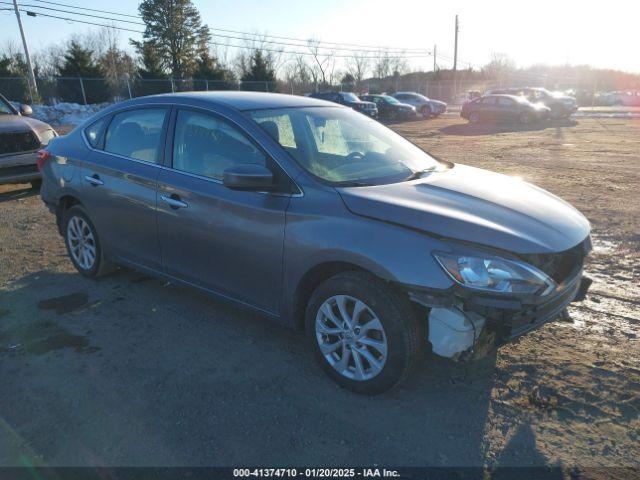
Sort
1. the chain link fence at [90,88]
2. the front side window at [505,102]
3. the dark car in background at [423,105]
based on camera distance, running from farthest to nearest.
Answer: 1. the chain link fence at [90,88]
2. the dark car in background at [423,105]
3. the front side window at [505,102]

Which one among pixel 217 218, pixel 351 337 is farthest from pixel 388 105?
pixel 351 337

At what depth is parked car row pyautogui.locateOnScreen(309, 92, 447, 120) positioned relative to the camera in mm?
26969

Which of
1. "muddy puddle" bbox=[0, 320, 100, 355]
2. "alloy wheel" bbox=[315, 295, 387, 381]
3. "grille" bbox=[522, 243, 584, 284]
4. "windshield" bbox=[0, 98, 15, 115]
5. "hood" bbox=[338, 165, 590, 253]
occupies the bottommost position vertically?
"muddy puddle" bbox=[0, 320, 100, 355]

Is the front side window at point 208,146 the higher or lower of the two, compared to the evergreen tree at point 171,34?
lower

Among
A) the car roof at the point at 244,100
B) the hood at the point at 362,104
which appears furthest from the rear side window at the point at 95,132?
the hood at the point at 362,104

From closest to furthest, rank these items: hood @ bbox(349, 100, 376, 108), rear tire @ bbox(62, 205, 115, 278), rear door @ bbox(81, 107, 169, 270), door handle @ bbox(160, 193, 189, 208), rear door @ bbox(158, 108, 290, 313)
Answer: rear door @ bbox(158, 108, 290, 313) → door handle @ bbox(160, 193, 189, 208) → rear door @ bbox(81, 107, 169, 270) → rear tire @ bbox(62, 205, 115, 278) → hood @ bbox(349, 100, 376, 108)

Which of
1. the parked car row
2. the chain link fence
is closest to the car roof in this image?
the parked car row

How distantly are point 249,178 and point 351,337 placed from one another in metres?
1.17

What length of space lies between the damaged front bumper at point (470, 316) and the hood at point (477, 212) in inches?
11.5

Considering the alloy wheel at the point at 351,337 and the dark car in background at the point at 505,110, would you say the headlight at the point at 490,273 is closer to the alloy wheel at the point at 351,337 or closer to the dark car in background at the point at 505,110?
the alloy wheel at the point at 351,337

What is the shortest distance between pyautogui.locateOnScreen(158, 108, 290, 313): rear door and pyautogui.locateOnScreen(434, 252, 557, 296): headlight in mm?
1106

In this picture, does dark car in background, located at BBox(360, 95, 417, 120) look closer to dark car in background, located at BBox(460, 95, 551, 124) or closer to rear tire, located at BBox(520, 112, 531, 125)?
dark car in background, located at BBox(460, 95, 551, 124)

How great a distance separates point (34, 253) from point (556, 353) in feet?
17.8

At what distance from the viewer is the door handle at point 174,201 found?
3.75m
